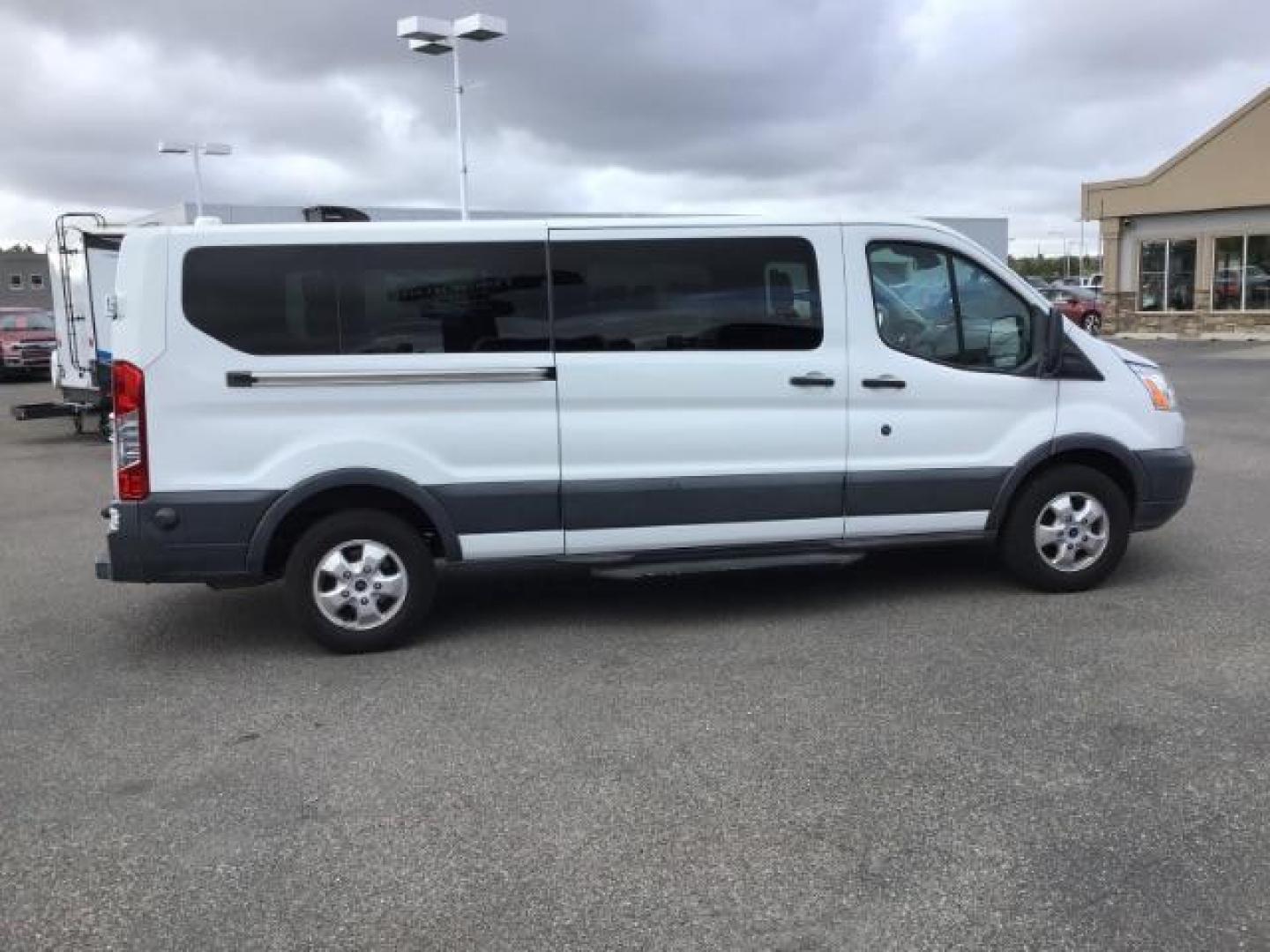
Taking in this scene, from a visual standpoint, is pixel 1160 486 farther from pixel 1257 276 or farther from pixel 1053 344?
pixel 1257 276

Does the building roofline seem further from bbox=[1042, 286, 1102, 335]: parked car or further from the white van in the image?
the white van

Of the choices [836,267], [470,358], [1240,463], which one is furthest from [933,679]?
[1240,463]

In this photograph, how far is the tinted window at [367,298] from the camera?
538cm

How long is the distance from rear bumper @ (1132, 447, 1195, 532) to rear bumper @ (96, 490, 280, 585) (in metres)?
4.65

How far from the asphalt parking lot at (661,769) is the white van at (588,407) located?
0.47m

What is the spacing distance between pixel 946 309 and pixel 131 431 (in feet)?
13.7

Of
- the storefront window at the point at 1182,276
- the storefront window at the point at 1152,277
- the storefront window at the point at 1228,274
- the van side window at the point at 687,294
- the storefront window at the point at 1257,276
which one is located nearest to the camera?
the van side window at the point at 687,294

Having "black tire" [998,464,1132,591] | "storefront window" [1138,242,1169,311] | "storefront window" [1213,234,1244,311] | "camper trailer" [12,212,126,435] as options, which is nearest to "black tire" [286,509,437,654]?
"black tire" [998,464,1132,591]

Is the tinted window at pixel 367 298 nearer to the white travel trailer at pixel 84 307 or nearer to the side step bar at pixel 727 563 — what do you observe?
the side step bar at pixel 727 563

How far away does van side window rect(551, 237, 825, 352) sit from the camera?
5.68 metres

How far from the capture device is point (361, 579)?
18.3ft

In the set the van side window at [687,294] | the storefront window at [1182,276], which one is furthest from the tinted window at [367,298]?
the storefront window at [1182,276]

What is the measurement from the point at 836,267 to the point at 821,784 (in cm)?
296

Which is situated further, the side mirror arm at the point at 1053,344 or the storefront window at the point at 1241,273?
the storefront window at the point at 1241,273
